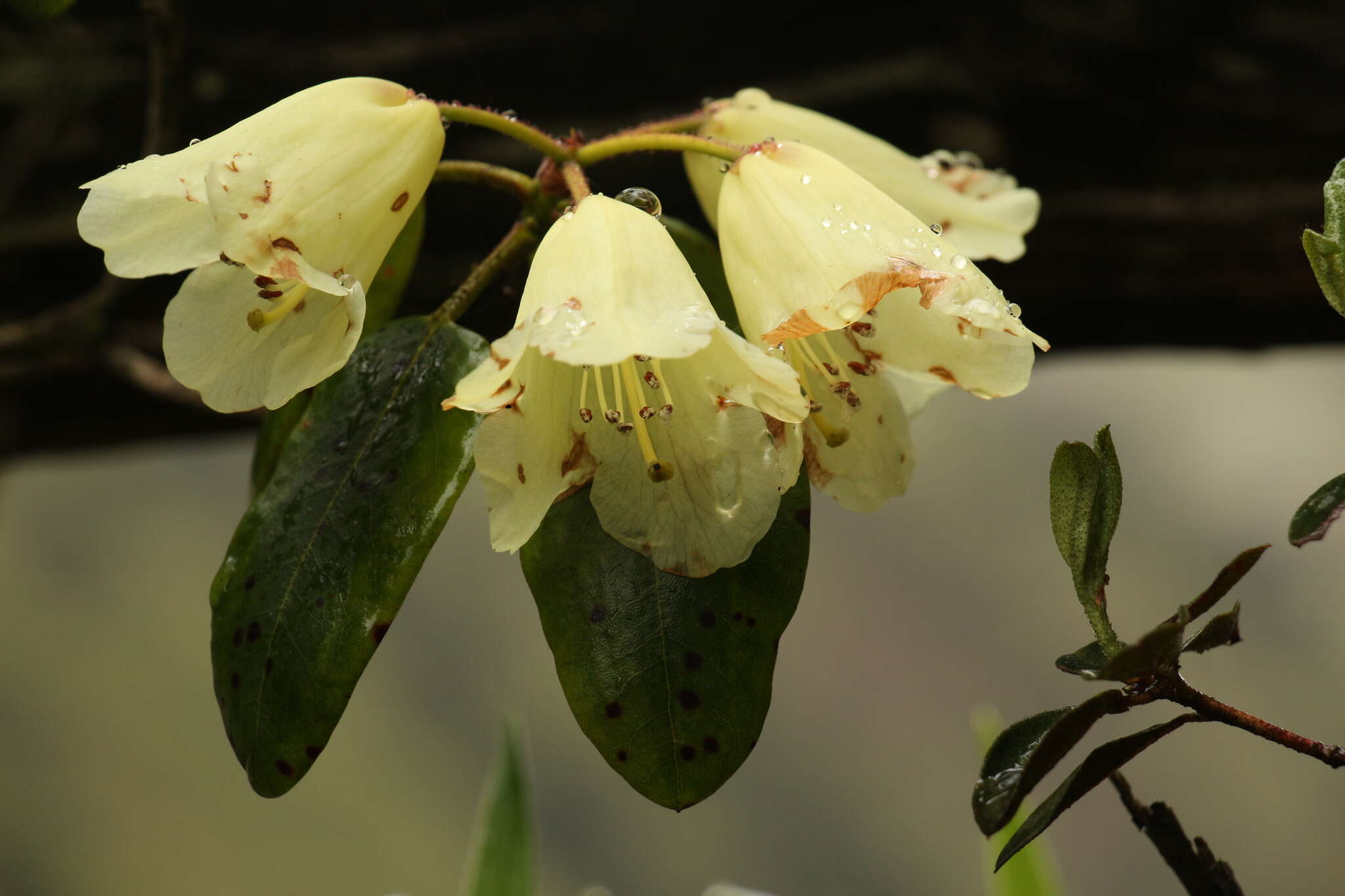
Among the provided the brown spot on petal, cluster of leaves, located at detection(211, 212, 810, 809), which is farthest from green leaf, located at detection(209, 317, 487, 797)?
the brown spot on petal

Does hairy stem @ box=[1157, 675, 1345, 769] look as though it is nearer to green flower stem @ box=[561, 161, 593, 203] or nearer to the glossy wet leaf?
the glossy wet leaf

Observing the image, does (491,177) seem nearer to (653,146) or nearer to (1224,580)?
(653,146)

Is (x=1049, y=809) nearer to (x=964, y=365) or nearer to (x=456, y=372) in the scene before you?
(x=964, y=365)

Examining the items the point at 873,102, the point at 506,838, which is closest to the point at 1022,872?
the point at 506,838

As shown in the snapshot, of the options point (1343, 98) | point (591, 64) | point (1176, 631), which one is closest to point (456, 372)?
A: point (1176, 631)

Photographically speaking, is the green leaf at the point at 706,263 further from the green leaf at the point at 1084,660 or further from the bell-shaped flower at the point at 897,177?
the green leaf at the point at 1084,660
